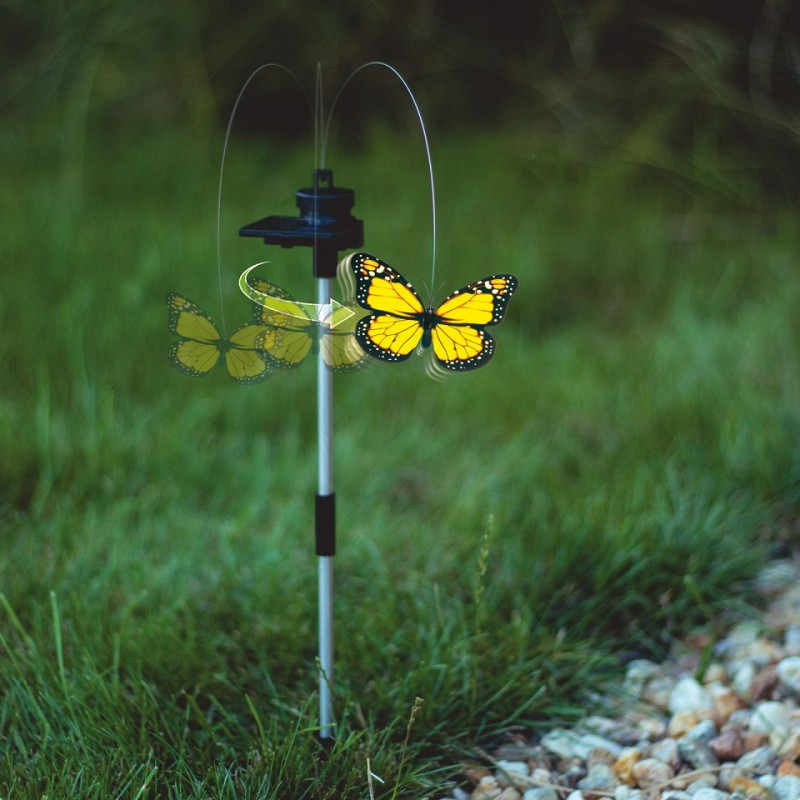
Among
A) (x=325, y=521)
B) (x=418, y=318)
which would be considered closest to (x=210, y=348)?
(x=418, y=318)

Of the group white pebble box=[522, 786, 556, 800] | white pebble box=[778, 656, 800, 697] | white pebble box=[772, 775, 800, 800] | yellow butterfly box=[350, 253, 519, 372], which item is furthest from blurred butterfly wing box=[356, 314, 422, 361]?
white pebble box=[778, 656, 800, 697]

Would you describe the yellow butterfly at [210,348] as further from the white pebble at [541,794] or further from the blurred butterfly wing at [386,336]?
the white pebble at [541,794]

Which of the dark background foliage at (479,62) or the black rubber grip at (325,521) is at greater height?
the dark background foliage at (479,62)

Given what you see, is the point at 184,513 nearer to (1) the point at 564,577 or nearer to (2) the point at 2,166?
(1) the point at 564,577

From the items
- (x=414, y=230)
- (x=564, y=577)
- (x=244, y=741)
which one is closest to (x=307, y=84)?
(x=414, y=230)

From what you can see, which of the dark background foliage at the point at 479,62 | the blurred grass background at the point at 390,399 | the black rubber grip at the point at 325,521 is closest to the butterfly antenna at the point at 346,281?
the black rubber grip at the point at 325,521

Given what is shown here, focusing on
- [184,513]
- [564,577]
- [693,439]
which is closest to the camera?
A: [564,577]

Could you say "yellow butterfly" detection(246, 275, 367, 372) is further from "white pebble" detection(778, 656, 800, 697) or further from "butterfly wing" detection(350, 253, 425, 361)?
"white pebble" detection(778, 656, 800, 697)

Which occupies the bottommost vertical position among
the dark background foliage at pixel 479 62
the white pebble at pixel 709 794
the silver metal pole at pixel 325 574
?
the white pebble at pixel 709 794
